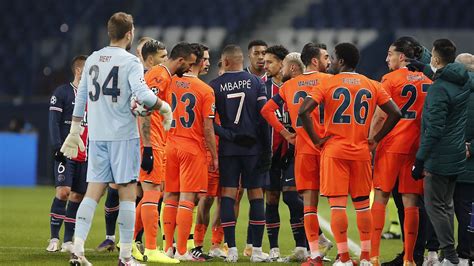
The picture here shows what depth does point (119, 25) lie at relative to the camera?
29.0 feet

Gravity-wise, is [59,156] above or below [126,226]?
above

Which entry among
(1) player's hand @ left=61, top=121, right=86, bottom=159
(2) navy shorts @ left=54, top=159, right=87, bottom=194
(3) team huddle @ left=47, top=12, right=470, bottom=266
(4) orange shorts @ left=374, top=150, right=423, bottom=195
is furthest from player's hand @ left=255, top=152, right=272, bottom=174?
(1) player's hand @ left=61, top=121, right=86, bottom=159

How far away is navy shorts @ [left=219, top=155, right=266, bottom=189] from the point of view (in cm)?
1078

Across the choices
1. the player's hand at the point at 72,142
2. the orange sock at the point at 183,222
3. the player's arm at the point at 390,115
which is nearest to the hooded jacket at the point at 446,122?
the player's arm at the point at 390,115

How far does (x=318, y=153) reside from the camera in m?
9.91

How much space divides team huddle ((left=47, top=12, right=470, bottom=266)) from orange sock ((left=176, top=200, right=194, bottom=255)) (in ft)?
0.04

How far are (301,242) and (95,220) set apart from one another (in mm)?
5813

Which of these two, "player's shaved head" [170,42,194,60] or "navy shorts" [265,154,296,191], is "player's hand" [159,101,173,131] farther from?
"navy shorts" [265,154,296,191]

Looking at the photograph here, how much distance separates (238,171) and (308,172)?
115 cm

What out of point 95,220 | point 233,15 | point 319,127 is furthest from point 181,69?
point 233,15

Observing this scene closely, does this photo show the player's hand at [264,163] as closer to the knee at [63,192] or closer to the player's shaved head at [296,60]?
the player's shaved head at [296,60]

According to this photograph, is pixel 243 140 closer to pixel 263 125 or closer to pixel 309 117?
pixel 263 125

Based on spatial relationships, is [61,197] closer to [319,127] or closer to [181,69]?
[181,69]

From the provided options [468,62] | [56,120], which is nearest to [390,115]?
[468,62]
